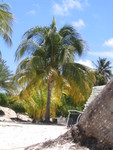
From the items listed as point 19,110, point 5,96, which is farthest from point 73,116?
point 19,110

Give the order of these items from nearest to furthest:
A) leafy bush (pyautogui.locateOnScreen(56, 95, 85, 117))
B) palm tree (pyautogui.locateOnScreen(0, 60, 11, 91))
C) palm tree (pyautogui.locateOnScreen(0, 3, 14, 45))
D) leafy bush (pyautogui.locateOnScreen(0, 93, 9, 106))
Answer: palm tree (pyautogui.locateOnScreen(0, 3, 14, 45)) < palm tree (pyautogui.locateOnScreen(0, 60, 11, 91)) < leafy bush (pyautogui.locateOnScreen(0, 93, 9, 106)) < leafy bush (pyautogui.locateOnScreen(56, 95, 85, 117))

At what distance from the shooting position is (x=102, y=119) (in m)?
3.65

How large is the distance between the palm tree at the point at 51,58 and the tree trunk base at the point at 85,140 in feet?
49.7

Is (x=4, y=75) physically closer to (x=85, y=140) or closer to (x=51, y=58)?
(x=51, y=58)

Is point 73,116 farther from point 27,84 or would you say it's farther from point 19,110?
point 19,110

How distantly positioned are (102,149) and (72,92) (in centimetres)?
1758

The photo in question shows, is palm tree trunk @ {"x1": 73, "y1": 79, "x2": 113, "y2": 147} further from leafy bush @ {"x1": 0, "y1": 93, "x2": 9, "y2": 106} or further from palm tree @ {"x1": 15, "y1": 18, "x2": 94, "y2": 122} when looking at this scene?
leafy bush @ {"x1": 0, "y1": 93, "x2": 9, "y2": 106}

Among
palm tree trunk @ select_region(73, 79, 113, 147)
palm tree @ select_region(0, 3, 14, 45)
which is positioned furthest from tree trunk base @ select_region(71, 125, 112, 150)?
palm tree @ select_region(0, 3, 14, 45)

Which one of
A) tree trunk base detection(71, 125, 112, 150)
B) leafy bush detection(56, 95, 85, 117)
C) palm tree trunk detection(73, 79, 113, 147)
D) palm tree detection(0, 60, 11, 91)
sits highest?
palm tree detection(0, 60, 11, 91)

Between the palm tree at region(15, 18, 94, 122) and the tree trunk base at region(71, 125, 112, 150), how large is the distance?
15141 mm

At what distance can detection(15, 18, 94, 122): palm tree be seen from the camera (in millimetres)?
19656

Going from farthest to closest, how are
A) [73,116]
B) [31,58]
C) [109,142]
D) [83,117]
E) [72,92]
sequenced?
[72,92] → [31,58] → [73,116] → [83,117] → [109,142]

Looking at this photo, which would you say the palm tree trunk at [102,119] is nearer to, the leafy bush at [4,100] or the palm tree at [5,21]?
the palm tree at [5,21]

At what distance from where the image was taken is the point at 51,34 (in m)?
20.7
